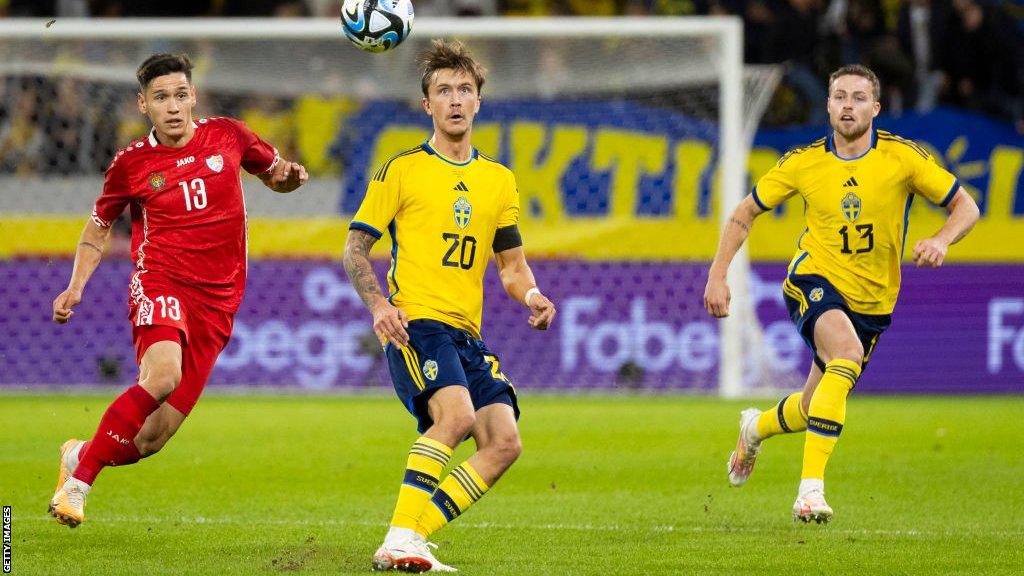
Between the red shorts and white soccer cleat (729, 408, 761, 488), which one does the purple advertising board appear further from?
the red shorts

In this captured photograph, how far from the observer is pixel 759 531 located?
8148mm

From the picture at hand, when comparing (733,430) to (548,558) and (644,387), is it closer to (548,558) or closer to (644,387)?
(644,387)

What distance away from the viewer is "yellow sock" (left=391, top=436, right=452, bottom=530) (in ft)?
21.7

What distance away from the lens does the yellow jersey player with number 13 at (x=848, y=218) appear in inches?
337

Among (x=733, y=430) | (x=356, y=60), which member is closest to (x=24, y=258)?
(x=356, y=60)

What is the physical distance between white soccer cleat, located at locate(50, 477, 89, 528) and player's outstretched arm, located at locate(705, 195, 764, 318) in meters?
3.26

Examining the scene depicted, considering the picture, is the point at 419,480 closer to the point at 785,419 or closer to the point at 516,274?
the point at 516,274

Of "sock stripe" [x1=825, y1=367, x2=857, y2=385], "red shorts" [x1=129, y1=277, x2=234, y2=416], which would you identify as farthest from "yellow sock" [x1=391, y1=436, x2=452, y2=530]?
"sock stripe" [x1=825, y1=367, x2=857, y2=385]

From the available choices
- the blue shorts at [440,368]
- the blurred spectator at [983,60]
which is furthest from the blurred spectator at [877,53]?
the blue shorts at [440,368]

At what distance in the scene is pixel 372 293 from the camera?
22.3 feet

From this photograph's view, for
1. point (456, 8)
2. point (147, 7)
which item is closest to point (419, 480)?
point (456, 8)

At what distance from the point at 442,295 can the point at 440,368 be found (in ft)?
1.21

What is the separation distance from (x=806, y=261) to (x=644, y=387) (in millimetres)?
7777

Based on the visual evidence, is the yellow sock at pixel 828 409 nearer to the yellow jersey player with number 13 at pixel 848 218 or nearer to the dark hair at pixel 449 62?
the yellow jersey player with number 13 at pixel 848 218
